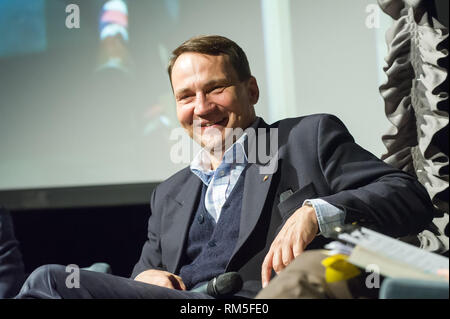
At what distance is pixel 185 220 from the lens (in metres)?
1.76

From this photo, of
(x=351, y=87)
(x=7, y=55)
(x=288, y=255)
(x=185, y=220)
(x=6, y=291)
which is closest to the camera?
(x=288, y=255)

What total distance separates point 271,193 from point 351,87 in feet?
4.32

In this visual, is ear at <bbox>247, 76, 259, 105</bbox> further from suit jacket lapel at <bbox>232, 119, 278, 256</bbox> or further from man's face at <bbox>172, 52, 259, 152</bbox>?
suit jacket lapel at <bbox>232, 119, 278, 256</bbox>

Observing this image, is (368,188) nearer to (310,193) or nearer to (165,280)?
(310,193)

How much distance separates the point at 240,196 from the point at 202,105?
0.34 metres

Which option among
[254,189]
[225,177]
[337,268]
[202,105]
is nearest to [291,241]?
[337,268]

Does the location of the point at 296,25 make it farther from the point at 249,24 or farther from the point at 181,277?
the point at 181,277

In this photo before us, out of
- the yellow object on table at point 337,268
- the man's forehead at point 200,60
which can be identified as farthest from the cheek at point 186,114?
the yellow object on table at point 337,268

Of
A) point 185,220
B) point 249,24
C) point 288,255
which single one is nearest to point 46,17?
point 249,24

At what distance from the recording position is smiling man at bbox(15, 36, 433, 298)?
1.30 m

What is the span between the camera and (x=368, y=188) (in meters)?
1.47

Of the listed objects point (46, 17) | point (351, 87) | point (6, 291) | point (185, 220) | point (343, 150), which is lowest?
point (6, 291)

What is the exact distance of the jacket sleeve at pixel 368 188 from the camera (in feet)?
4.59

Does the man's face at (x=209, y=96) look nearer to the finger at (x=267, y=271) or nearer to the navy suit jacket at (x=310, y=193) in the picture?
the navy suit jacket at (x=310, y=193)
